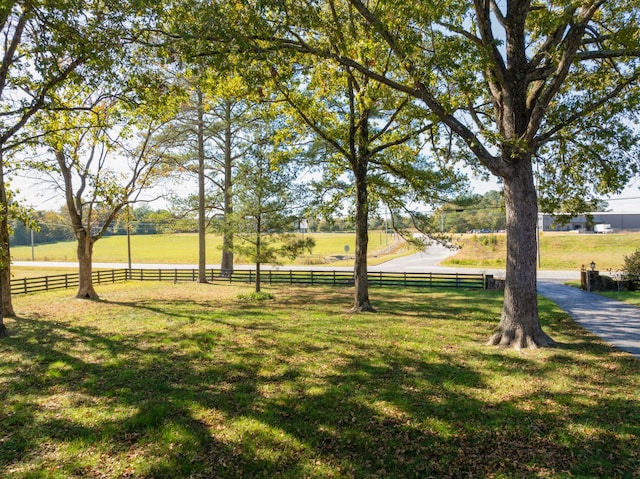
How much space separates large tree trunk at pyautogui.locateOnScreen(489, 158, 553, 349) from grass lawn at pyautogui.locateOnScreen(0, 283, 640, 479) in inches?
25.0

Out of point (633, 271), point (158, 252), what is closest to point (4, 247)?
point (633, 271)

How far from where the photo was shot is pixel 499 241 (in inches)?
1879

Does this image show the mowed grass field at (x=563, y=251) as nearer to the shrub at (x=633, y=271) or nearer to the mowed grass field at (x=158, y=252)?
the mowed grass field at (x=158, y=252)

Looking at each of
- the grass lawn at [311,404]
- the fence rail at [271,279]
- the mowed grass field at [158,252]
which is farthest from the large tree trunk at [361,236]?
the mowed grass field at [158,252]

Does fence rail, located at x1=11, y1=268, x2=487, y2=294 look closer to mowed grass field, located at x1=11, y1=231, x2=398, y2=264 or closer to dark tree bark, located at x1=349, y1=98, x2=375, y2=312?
mowed grass field, located at x1=11, y1=231, x2=398, y2=264

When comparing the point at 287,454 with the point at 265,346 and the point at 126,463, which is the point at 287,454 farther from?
the point at 265,346

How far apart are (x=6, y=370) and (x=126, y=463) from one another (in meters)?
5.22

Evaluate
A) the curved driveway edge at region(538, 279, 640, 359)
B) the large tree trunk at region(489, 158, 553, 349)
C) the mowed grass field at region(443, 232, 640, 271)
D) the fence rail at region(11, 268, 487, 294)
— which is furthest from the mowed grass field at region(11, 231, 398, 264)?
the large tree trunk at region(489, 158, 553, 349)

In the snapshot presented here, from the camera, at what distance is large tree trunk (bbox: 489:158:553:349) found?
8812 mm

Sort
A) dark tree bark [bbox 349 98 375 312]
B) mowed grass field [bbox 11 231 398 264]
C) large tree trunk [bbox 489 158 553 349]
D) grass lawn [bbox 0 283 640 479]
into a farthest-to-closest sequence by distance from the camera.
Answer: mowed grass field [bbox 11 231 398 264] < dark tree bark [bbox 349 98 375 312] < large tree trunk [bbox 489 158 553 349] < grass lawn [bbox 0 283 640 479]

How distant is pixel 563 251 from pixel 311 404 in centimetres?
4835

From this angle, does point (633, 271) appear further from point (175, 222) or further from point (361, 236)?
point (175, 222)

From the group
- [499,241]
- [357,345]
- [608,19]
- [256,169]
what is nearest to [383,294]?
[256,169]

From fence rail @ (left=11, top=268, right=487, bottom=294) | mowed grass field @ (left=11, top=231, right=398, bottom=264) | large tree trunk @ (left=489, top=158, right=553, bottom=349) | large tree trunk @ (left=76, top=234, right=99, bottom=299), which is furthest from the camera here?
mowed grass field @ (left=11, top=231, right=398, bottom=264)
